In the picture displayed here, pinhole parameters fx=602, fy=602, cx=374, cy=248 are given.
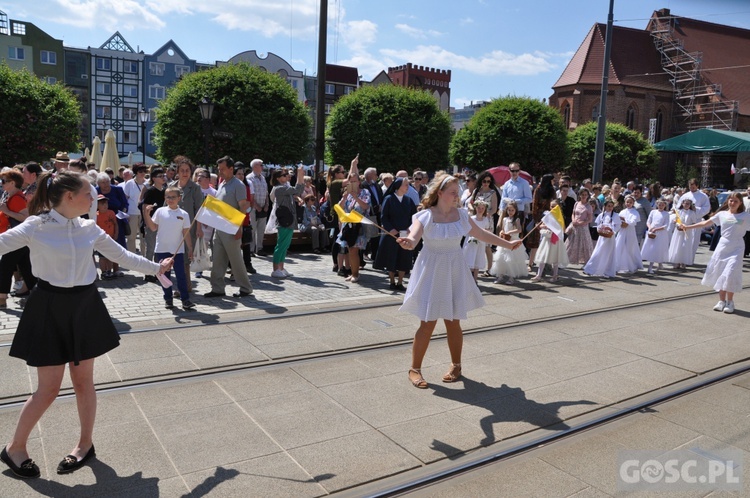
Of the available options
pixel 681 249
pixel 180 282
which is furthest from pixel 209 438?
pixel 681 249

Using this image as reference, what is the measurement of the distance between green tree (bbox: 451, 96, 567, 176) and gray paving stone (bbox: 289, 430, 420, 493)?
3259 cm

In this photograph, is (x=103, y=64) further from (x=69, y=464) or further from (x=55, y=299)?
(x=69, y=464)

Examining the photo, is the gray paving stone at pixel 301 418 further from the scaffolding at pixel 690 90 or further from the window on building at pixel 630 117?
the scaffolding at pixel 690 90

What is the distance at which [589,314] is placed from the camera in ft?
29.5

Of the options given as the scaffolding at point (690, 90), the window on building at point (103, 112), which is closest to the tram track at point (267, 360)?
the scaffolding at point (690, 90)

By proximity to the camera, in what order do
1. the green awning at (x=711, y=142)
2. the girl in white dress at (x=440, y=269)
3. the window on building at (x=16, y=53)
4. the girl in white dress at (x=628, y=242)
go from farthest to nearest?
the window on building at (x=16, y=53), the green awning at (x=711, y=142), the girl in white dress at (x=628, y=242), the girl in white dress at (x=440, y=269)

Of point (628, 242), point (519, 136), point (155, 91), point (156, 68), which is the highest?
point (156, 68)

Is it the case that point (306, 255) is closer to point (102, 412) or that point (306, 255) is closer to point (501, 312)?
point (501, 312)

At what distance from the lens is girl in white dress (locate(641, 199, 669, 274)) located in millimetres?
14375

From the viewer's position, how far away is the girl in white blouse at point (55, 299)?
3.64 m

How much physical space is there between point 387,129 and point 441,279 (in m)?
27.2

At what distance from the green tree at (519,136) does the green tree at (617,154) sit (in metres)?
6.45

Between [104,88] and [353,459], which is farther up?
[104,88]

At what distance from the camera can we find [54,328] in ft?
12.1
